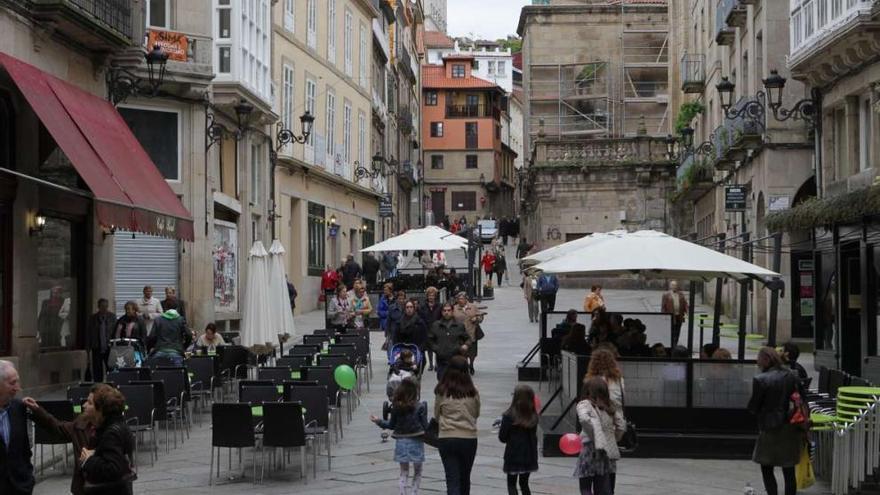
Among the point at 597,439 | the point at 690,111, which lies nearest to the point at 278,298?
the point at 597,439

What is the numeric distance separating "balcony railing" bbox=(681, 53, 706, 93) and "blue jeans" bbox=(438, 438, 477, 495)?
33273 millimetres

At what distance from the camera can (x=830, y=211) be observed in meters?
21.2

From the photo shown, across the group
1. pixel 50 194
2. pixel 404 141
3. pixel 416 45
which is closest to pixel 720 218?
pixel 50 194

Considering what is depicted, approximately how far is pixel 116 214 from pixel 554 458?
7971mm

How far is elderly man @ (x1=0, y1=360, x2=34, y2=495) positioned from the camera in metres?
8.08

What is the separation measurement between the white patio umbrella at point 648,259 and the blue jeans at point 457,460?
17.9 feet

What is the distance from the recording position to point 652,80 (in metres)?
64.9

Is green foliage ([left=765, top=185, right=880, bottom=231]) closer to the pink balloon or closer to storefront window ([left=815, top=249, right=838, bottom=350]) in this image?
storefront window ([left=815, top=249, right=838, bottom=350])

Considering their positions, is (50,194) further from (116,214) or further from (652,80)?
(652,80)

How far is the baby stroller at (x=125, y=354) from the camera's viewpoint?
19859 mm

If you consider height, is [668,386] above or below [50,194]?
below

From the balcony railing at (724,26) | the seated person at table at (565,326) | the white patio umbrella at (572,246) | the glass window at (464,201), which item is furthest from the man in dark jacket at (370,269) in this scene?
the glass window at (464,201)

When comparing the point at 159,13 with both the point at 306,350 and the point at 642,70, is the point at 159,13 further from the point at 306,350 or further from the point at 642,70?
the point at 642,70

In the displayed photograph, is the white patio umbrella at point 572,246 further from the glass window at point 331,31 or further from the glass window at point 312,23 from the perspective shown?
the glass window at point 331,31
